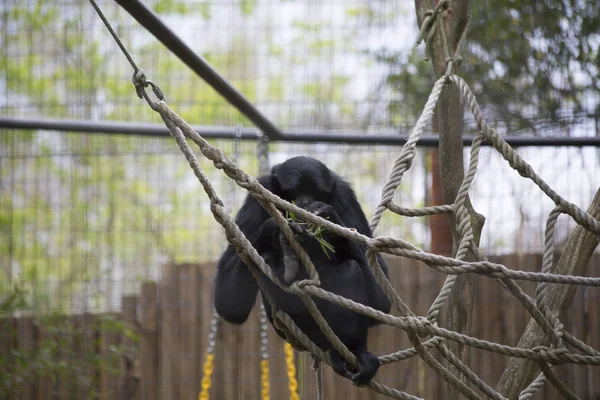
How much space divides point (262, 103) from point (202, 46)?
39.1 inches

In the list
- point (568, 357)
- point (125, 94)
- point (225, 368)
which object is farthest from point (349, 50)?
point (568, 357)

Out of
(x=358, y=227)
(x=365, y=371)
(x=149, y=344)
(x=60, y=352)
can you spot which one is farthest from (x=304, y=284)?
(x=60, y=352)

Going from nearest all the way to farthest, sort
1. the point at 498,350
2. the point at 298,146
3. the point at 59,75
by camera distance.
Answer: the point at 498,350 < the point at 298,146 < the point at 59,75

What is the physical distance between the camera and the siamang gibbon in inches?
109

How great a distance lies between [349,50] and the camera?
20.7 ft

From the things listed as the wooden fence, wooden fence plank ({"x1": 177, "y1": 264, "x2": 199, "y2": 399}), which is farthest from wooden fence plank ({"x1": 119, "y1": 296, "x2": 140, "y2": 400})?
wooden fence plank ({"x1": 177, "y1": 264, "x2": 199, "y2": 399})

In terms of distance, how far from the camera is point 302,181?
297 centimetres

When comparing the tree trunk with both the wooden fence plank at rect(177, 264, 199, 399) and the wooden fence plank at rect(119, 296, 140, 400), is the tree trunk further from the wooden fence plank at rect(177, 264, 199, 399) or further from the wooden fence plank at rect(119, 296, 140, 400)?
the wooden fence plank at rect(119, 296, 140, 400)

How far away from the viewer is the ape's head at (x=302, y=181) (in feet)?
9.66

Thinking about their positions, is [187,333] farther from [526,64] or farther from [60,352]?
[526,64]

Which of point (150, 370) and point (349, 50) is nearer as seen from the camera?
point (150, 370)

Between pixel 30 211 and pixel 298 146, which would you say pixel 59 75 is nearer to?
pixel 30 211

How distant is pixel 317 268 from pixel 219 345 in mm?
2832

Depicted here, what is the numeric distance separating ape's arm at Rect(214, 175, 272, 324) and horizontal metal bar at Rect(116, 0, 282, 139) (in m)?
0.75
